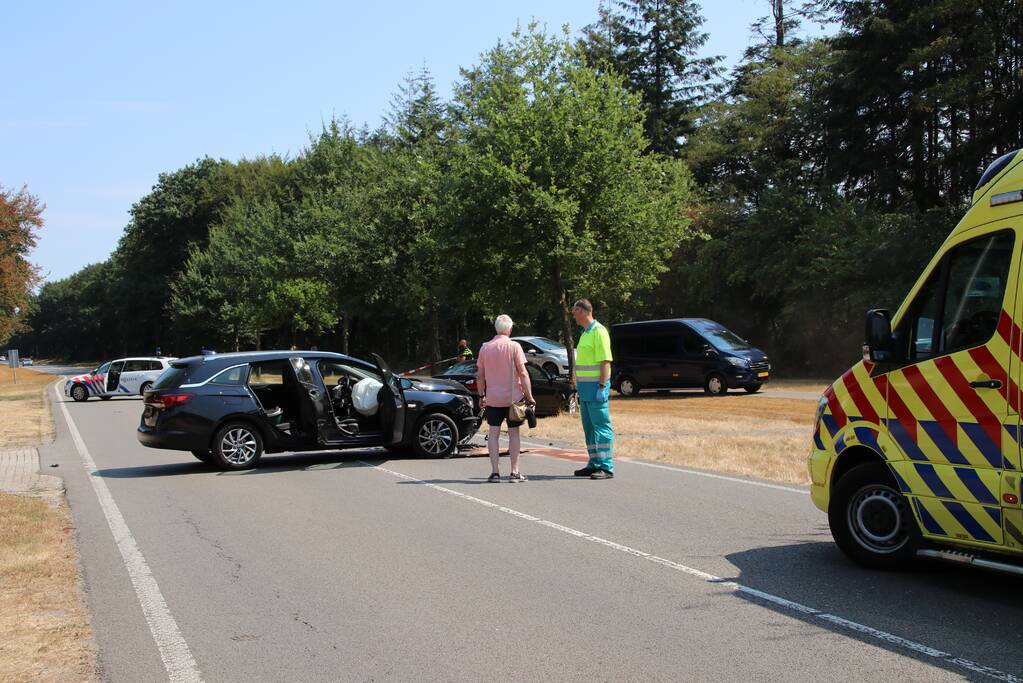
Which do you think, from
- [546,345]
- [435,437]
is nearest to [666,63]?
[546,345]

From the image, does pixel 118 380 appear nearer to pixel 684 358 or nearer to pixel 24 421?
pixel 24 421

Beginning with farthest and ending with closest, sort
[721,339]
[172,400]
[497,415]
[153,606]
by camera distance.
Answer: [721,339], [172,400], [497,415], [153,606]

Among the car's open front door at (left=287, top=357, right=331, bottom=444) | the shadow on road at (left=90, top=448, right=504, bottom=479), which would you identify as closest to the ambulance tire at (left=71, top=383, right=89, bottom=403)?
the shadow on road at (left=90, top=448, right=504, bottom=479)

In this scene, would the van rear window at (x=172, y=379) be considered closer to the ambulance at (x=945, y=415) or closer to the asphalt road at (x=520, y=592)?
the asphalt road at (x=520, y=592)

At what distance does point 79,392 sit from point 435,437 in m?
30.6

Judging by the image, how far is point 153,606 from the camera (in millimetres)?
6535

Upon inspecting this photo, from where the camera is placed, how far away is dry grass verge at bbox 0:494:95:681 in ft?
17.3

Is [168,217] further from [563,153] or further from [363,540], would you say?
[363,540]

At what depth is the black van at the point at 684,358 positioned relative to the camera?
27.6 meters

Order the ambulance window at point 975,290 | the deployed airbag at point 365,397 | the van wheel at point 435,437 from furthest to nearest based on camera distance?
the van wheel at point 435,437
the deployed airbag at point 365,397
the ambulance window at point 975,290

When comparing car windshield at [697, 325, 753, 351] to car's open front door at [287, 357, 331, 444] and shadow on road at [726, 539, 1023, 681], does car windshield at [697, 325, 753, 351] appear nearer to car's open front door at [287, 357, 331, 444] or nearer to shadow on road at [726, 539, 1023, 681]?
car's open front door at [287, 357, 331, 444]

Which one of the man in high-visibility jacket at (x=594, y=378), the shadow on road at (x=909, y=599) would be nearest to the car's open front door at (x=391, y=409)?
the man in high-visibility jacket at (x=594, y=378)

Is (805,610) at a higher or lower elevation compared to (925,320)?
lower

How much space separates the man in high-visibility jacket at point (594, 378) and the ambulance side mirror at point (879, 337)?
5.01 m
